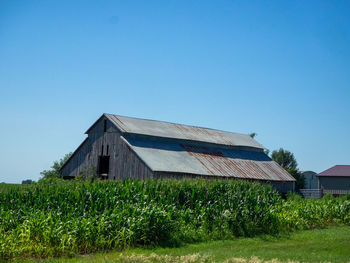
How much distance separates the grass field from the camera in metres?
11.1

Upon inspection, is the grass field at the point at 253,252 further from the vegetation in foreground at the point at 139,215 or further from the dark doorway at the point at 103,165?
the dark doorway at the point at 103,165

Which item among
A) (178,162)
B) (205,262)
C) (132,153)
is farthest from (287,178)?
(205,262)

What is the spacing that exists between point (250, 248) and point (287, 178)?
28128 millimetres

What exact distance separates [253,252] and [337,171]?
52.8 metres

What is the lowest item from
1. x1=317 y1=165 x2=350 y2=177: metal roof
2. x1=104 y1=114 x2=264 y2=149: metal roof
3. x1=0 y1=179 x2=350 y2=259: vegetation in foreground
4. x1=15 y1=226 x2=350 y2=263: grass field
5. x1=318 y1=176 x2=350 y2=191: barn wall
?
x1=15 y1=226 x2=350 y2=263: grass field

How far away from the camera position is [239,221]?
1706cm

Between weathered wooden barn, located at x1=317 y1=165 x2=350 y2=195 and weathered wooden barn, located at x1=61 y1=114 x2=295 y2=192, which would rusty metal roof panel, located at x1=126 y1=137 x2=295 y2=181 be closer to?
weathered wooden barn, located at x1=61 y1=114 x2=295 y2=192

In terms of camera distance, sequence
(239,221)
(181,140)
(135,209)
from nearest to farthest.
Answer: (135,209), (239,221), (181,140)

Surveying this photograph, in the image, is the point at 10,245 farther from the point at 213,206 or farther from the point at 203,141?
the point at 203,141

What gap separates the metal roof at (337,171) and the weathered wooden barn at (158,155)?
2259 centimetres

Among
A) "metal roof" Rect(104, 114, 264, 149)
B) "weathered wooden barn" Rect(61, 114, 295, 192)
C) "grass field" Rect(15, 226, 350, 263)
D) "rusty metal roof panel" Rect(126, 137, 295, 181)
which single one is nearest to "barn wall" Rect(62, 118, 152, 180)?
"weathered wooden barn" Rect(61, 114, 295, 192)

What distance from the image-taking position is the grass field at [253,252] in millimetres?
11094

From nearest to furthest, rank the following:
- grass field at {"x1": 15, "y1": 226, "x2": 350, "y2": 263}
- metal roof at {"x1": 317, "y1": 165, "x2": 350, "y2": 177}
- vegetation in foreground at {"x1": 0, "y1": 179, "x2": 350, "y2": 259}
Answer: grass field at {"x1": 15, "y1": 226, "x2": 350, "y2": 263} → vegetation in foreground at {"x1": 0, "y1": 179, "x2": 350, "y2": 259} → metal roof at {"x1": 317, "y1": 165, "x2": 350, "y2": 177}

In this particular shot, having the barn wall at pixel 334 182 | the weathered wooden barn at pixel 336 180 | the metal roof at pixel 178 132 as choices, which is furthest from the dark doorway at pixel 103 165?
the barn wall at pixel 334 182
